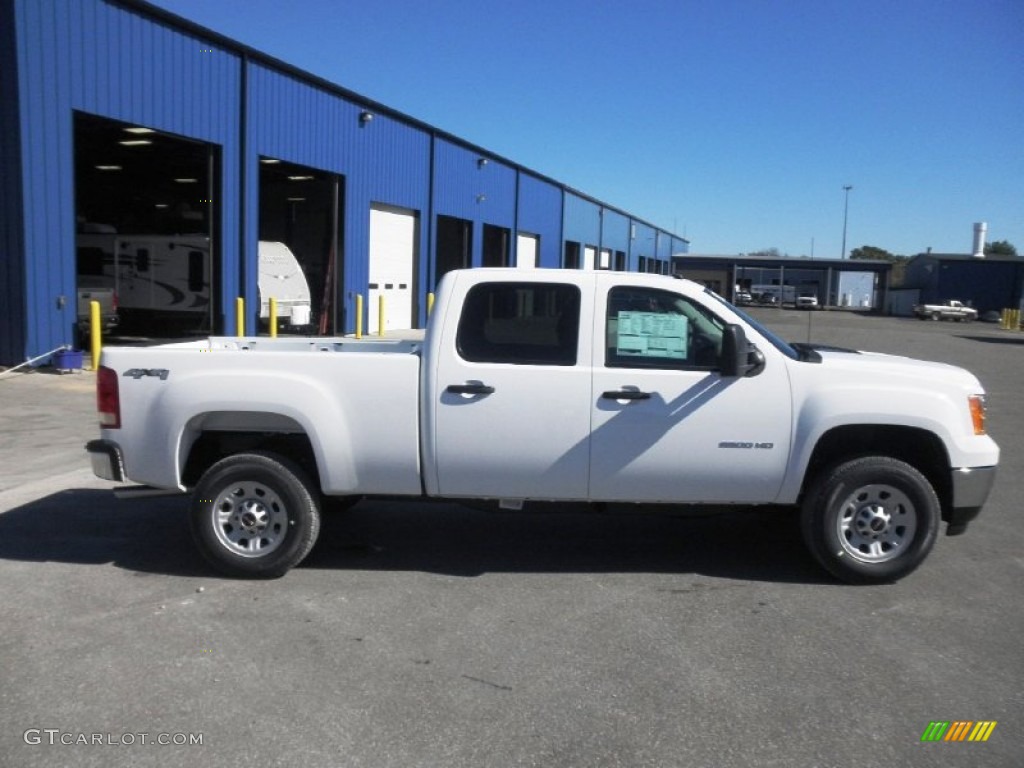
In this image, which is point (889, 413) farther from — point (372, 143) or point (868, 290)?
point (868, 290)

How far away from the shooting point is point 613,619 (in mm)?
5348

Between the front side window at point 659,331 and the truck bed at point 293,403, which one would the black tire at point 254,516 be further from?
the front side window at point 659,331

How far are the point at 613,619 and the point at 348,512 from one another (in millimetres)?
3047

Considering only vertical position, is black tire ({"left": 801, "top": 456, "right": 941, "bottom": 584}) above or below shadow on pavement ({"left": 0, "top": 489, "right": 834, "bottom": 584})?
above

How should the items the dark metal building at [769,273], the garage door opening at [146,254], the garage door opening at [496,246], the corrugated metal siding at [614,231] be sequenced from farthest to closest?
1. the dark metal building at [769,273]
2. the corrugated metal siding at [614,231]
3. the garage door opening at [496,246]
4. the garage door opening at [146,254]

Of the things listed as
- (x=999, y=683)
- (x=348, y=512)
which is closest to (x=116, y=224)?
(x=348, y=512)

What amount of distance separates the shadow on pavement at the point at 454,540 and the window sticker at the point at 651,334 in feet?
3.40

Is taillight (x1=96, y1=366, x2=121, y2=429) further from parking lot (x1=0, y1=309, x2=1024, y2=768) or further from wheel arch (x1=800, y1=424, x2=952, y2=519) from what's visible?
wheel arch (x1=800, y1=424, x2=952, y2=519)

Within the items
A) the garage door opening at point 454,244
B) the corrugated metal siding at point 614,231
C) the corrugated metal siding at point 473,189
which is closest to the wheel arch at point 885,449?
the corrugated metal siding at point 473,189

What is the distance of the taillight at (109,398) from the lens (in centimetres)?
589

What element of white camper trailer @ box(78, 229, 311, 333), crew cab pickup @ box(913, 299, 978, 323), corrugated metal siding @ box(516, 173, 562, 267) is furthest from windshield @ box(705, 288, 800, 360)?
crew cab pickup @ box(913, 299, 978, 323)

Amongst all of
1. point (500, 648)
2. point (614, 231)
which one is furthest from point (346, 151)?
point (614, 231)

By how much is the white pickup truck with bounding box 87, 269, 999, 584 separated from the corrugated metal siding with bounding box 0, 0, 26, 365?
10873mm

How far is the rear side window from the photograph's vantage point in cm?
590
